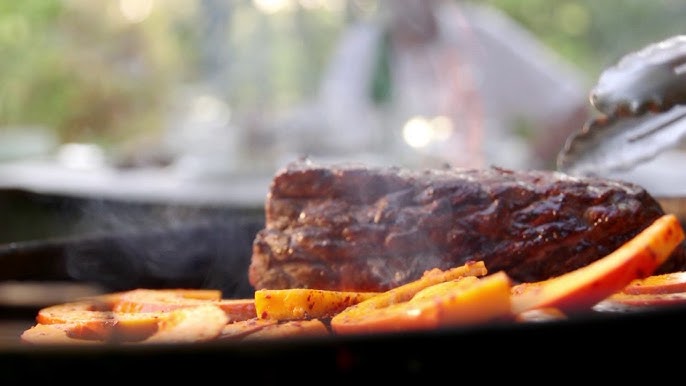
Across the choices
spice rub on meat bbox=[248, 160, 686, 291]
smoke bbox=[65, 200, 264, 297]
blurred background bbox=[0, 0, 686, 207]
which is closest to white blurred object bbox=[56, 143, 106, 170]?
blurred background bbox=[0, 0, 686, 207]

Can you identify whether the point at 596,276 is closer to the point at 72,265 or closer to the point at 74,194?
the point at 72,265

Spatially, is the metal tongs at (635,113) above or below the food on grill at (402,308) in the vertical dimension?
above

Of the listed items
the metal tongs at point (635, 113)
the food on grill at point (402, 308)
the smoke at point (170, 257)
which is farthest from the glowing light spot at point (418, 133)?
the food on grill at point (402, 308)

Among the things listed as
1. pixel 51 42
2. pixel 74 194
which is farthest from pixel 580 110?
pixel 51 42

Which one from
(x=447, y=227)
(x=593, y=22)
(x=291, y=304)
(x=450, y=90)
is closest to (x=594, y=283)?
(x=447, y=227)

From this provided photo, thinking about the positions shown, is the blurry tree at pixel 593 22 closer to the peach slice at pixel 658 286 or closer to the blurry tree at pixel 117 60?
the blurry tree at pixel 117 60

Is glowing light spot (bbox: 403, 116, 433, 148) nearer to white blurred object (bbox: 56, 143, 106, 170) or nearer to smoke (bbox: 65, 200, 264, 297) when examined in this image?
white blurred object (bbox: 56, 143, 106, 170)
